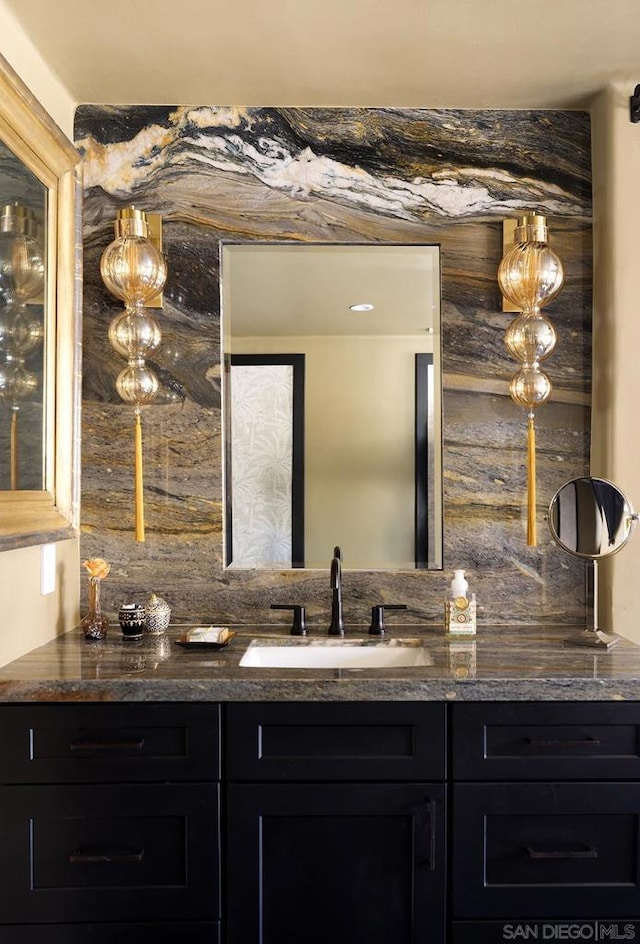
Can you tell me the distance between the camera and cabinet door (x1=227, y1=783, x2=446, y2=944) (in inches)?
66.8

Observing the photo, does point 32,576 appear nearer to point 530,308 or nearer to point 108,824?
point 108,824

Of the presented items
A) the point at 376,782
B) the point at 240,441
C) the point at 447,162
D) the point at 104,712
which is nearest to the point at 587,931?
the point at 376,782

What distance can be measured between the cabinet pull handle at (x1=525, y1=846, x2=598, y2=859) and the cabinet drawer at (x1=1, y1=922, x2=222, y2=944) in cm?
71

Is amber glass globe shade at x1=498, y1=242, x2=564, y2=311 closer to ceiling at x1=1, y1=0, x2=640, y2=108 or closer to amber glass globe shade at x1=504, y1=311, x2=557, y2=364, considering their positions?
amber glass globe shade at x1=504, y1=311, x2=557, y2=364

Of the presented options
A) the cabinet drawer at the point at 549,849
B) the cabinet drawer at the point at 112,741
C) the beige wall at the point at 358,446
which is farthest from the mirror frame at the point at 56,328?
the cabinet drawer at the point at 549,849

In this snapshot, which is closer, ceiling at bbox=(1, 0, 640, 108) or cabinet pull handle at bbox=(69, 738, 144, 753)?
cabinet pull handle at bbox=(69, 738, 144, 753)

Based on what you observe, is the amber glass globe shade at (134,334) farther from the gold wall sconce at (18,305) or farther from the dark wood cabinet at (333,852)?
the dark wood cabinet at (333,852)

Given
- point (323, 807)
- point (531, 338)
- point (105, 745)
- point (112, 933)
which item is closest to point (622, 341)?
point (531, 338)

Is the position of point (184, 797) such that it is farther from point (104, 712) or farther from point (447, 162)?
point (447, 162)

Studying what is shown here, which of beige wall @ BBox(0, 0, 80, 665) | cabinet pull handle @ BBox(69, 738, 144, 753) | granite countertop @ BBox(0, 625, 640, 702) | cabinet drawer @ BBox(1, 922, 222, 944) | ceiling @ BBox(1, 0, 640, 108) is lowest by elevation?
cabinet drawer @ BBox(1, 922, 222, 944)

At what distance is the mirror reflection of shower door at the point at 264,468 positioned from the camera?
7.67 feet

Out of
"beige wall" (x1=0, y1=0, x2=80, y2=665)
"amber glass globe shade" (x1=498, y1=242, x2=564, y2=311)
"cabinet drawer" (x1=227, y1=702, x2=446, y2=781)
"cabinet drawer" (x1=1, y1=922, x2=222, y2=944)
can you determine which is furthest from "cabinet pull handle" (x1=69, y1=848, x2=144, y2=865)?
"amber glass globe shade" (x1=498, y1=242, x2=564, y2=311)

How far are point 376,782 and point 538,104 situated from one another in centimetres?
197

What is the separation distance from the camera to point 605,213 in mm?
2275
